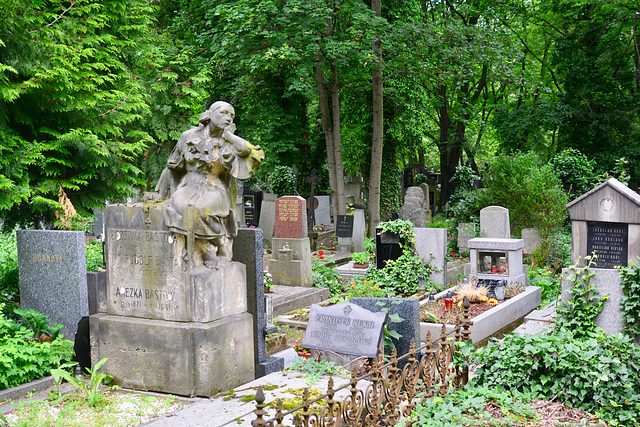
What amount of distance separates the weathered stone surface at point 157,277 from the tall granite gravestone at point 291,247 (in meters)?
6.43

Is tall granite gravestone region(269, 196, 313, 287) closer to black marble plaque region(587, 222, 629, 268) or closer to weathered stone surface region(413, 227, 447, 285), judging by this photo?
weathered stone surface region(413, 227, 447, 285)

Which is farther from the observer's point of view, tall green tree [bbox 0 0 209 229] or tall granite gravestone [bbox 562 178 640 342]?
tall green tree [bbox 0 0 209 229]

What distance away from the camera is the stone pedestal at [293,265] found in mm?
13250

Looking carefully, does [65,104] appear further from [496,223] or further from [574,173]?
[574,173]

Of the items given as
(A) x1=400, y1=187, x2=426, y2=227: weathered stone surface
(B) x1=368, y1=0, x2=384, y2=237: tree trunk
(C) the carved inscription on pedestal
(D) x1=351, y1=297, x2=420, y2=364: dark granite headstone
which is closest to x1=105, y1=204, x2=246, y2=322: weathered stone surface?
(C) the carved inscription on pedestal

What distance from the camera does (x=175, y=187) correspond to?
691cm

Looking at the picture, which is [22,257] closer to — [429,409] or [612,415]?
[429,409]

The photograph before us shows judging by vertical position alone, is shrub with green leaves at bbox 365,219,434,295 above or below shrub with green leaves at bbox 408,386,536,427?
above

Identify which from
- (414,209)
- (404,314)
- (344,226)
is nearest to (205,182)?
(404,314)

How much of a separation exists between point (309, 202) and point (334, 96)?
13.3 ft

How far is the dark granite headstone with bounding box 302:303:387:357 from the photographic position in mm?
5973

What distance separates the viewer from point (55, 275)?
328 inches

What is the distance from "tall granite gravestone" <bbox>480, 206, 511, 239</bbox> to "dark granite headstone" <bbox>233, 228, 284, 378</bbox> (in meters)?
8.90

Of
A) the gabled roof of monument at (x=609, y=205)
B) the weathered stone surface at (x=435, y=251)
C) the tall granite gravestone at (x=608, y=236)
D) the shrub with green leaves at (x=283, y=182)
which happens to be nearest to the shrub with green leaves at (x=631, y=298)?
the tall granite gravestone at (x=608, y=236)
